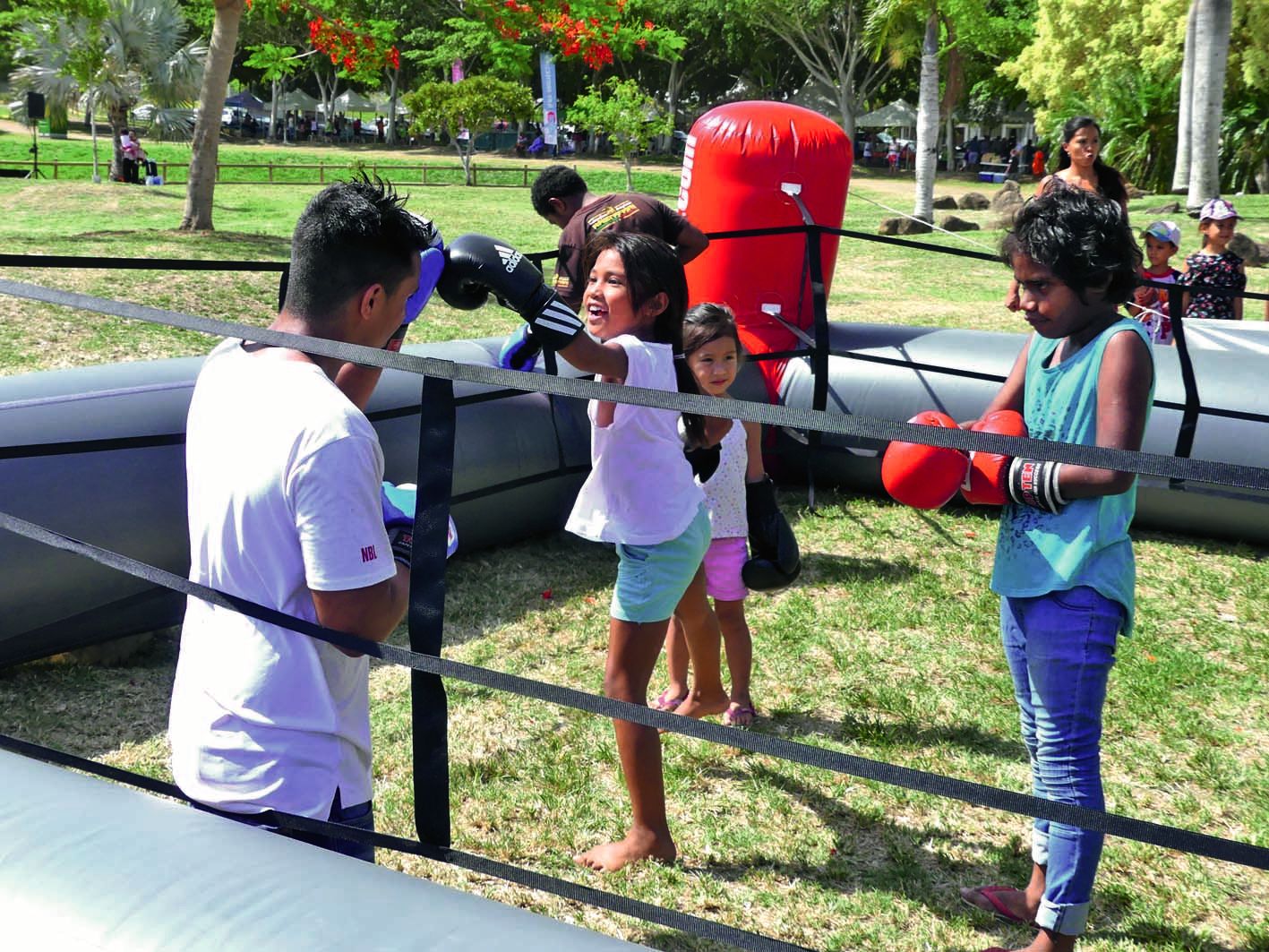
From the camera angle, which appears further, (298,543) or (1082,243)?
(1082,243)

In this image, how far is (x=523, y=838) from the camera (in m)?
3.54

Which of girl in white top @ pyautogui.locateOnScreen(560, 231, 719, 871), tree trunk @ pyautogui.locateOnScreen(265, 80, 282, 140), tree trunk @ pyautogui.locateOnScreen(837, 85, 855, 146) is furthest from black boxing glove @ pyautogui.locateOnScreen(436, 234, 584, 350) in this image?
tree trunk @ pyautogui.locateOnScreen(265, 80, 282, 140)

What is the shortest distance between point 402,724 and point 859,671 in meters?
1.73

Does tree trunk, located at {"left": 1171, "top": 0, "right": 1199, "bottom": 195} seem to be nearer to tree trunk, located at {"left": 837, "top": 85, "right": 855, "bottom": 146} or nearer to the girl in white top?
tree trunk, located at {"left": 837, "top": 85, "right": 855, "bottom": 146}

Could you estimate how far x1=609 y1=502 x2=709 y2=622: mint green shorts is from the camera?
10.2ft

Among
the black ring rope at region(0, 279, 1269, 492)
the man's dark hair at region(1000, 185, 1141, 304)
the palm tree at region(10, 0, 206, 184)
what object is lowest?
the black ring rope at region(0, 279, 1269, 492)

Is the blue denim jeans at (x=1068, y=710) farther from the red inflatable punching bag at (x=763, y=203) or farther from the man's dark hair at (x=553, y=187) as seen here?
the red inflatable punching bag at (x=763, y=203)

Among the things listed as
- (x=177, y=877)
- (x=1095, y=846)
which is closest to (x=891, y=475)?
(x=1095, y=846)

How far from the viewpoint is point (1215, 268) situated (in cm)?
737

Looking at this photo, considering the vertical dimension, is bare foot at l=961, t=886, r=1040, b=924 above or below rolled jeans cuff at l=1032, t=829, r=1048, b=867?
below

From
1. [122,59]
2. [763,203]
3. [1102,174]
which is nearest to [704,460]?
[763,203]

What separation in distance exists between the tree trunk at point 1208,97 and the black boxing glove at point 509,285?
60.2ft

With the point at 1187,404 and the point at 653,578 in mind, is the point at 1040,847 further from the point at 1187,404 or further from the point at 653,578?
the point at 1187,404

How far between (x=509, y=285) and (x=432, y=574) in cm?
104
